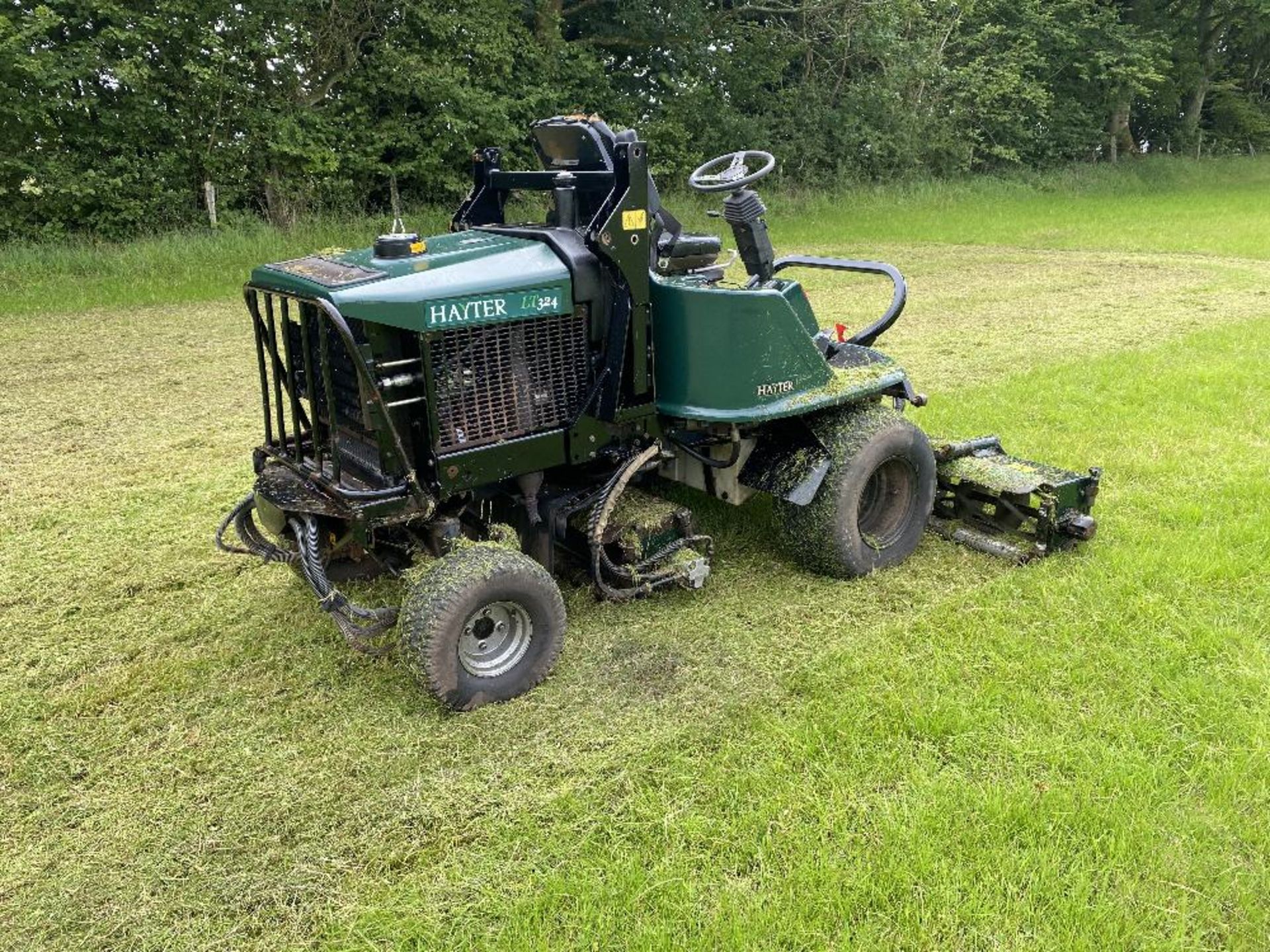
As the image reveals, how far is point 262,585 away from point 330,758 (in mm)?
1409

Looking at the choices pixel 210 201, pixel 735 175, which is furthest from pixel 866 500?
pixel 210 201

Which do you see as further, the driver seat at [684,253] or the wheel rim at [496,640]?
the driver seat at [684,253]

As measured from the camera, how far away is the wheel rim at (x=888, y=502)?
14.0 feet

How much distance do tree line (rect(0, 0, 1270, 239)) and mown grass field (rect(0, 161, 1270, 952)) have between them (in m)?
9.58

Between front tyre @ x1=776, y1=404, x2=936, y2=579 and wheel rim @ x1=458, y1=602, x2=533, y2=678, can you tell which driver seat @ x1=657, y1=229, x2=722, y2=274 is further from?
wheel rim @ x1=458, y1=602, x2=533, y2=678

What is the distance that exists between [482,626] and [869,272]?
2.29 metres

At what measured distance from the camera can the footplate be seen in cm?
419

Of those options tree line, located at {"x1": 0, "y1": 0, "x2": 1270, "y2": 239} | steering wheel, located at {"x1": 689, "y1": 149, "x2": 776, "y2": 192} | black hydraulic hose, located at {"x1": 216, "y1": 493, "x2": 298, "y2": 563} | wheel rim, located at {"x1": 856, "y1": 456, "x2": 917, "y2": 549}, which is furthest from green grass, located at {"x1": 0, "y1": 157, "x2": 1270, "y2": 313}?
wheel rim, located at {"x1": 856, "y1": 456, "x2": 917, "y2": 549}

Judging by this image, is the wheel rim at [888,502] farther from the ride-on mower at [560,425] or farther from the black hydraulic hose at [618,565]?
the black hydraulic hose at [618,565]

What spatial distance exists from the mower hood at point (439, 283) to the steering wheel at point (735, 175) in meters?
1.00

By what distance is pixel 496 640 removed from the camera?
3.32 meters

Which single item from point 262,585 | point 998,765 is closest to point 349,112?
point 262,585

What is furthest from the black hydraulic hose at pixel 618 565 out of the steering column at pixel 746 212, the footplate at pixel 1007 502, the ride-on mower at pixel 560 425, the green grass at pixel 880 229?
the green grass at pixel 880 229

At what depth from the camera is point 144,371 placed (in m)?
7.90
